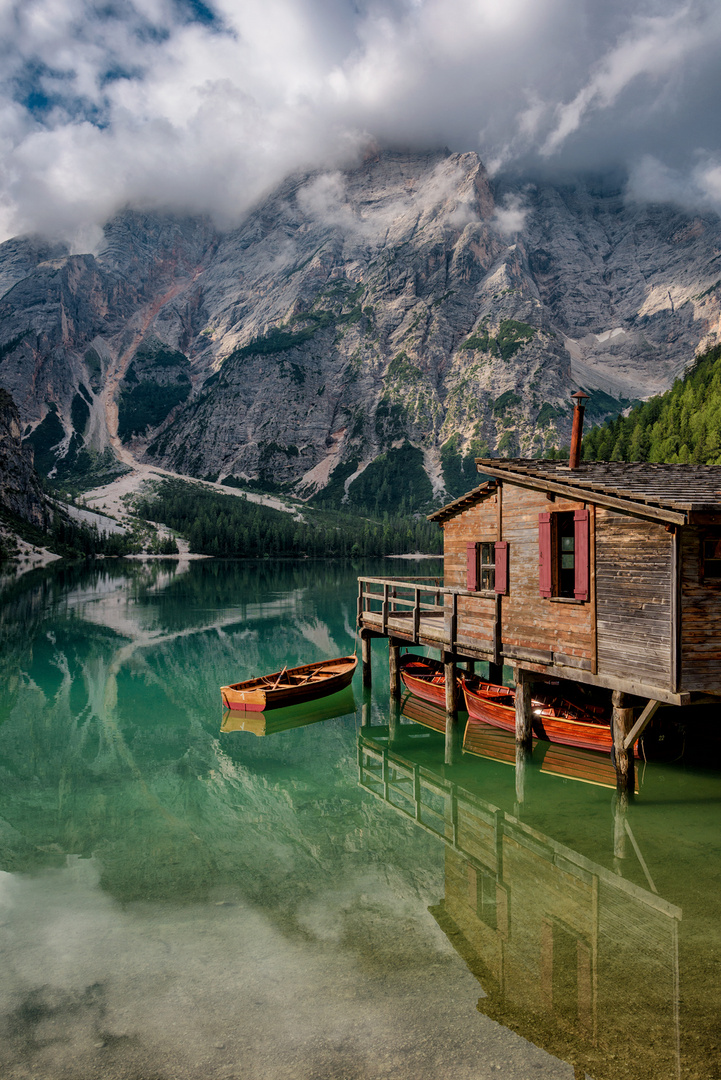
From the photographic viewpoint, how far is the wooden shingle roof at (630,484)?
15688 mm

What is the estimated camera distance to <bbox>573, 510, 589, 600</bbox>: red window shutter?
18.5m

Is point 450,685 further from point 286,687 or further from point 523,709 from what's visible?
point 286,687

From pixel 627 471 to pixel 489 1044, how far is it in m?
16.4

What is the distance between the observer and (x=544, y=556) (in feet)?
66.3

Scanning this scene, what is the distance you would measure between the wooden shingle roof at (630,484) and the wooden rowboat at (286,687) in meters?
11.8

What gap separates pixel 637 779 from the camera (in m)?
19.8

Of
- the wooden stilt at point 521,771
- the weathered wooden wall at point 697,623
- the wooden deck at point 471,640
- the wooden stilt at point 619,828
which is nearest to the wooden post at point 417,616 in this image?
the wooden deck at point 471,640

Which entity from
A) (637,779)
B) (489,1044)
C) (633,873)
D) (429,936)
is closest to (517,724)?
(637,779)

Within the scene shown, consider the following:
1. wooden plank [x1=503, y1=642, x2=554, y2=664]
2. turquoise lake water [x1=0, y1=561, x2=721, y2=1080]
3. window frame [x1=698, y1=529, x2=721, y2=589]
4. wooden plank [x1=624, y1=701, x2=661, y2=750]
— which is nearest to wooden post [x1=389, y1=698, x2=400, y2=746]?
turquoise lake water [x1=0, y1=561, x2=721, y2=1080]

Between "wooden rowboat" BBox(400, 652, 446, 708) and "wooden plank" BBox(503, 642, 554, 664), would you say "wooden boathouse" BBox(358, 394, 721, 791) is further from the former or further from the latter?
"wooden rowboat" BBox(400, 652, 446, 708)

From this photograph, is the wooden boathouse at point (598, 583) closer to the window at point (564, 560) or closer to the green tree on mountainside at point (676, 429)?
the window at point (564, 560)

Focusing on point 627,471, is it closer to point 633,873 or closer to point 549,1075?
point 633,873

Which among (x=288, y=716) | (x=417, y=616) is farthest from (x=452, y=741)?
(x=288, y=716)

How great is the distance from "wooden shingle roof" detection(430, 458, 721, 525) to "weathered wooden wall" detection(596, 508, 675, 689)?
613 millimetres
